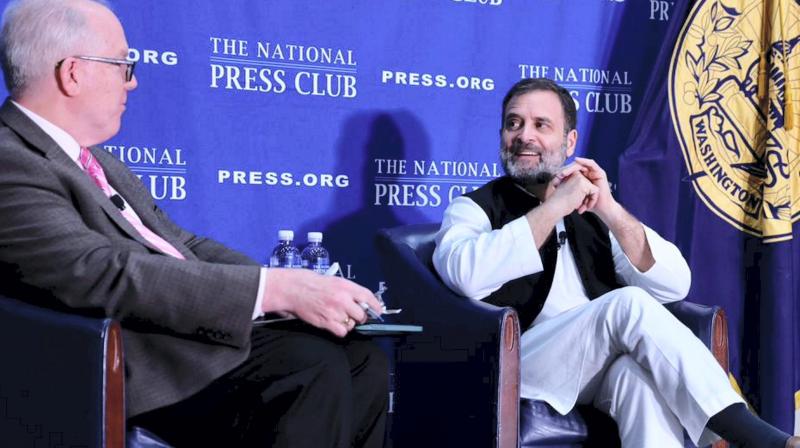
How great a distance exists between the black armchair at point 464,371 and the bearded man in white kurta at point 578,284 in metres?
0.07

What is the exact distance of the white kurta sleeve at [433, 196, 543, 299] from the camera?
2820 millimetres

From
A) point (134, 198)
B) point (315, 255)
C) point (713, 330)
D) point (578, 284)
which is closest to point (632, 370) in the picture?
point (713, 330)

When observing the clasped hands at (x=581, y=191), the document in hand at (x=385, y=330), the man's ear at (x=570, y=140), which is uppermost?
the man's ear at (x=570, y=140)

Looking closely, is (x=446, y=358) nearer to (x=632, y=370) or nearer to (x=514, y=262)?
(x=514, y=262)

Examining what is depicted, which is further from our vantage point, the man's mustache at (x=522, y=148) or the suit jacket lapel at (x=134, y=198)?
the man's mustache at (x=522, y=148)

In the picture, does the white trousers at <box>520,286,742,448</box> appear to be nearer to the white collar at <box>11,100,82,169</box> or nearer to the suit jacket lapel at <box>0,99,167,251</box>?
the suit jacket lapel at <box>0,99,167,251</box>

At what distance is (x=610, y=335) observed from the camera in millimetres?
2676

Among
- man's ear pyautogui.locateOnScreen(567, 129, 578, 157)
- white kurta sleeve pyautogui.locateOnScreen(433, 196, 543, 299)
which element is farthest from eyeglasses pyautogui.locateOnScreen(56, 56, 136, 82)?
man's ear pyautogui.locateOnScreen(567, 129, 578, 157)

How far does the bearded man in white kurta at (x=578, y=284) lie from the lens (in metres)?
2.55

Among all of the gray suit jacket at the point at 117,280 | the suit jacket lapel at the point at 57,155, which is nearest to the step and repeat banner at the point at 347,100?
the suit jacket lapel at the point at 57,155

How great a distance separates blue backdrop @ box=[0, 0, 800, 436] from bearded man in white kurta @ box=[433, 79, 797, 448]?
0.47 meters

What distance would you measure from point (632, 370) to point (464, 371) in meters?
0.46

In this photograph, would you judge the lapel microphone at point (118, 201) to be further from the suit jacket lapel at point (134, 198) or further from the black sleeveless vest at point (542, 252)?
the black sleeveless vest at point (542, 252)

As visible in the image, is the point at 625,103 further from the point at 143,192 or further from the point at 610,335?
the point at 143,192
